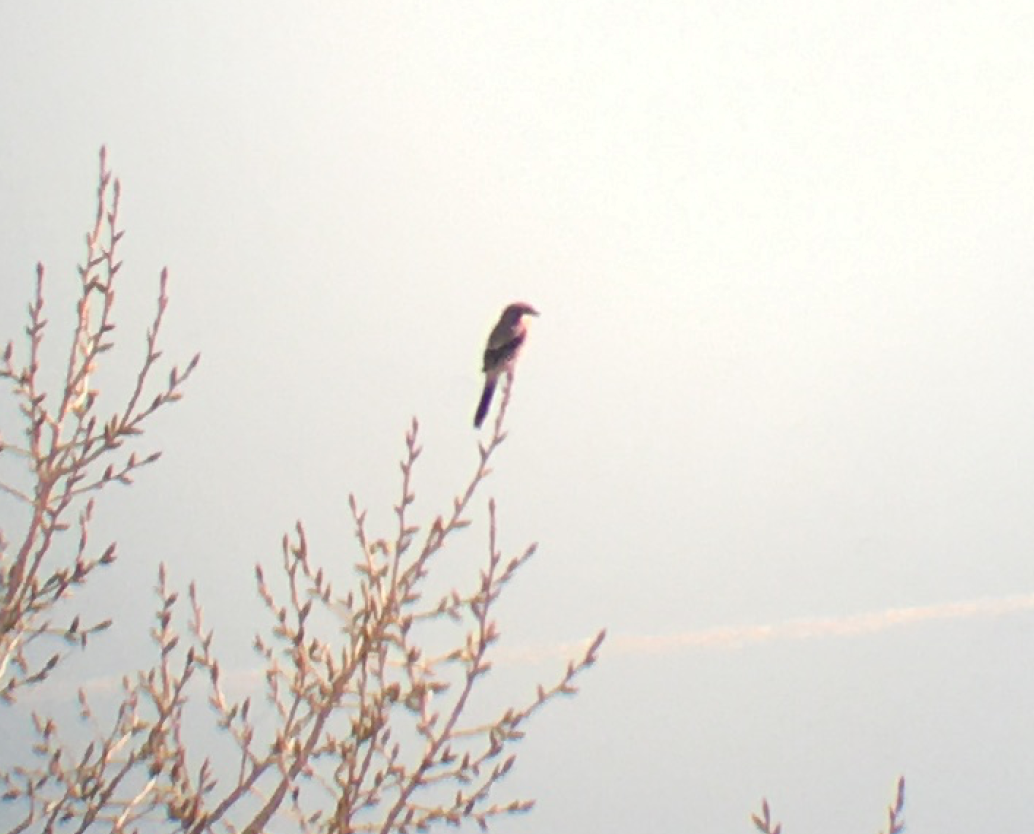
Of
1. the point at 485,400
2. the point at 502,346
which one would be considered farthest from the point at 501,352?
the point at 485,400

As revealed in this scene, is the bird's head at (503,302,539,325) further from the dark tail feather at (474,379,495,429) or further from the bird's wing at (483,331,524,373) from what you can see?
the dark tail feather at (474,379,495,429)

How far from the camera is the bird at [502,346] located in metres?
11.0

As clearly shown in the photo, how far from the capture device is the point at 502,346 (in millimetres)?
11570

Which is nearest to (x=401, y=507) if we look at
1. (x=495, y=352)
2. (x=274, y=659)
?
(x=274, y=659)

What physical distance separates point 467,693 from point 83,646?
1.75 meters

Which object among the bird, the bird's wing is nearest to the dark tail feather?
→ the bird

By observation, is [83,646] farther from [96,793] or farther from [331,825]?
[331,825]

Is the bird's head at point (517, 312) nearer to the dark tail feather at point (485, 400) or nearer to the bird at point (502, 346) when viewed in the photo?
the bird at point (502, 346)

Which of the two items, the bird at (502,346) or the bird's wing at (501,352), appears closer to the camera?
the bird at (502,346)

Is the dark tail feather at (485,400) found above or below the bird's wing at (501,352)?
below

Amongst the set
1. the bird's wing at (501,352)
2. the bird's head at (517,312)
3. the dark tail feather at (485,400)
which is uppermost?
the bird's head at (517,312)

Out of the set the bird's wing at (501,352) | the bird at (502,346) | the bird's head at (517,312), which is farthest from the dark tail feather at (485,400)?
the bird's head at (517,312)

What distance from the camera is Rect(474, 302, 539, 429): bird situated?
433 inches

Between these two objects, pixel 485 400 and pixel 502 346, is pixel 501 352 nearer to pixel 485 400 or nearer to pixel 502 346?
A: pixel 502 346
